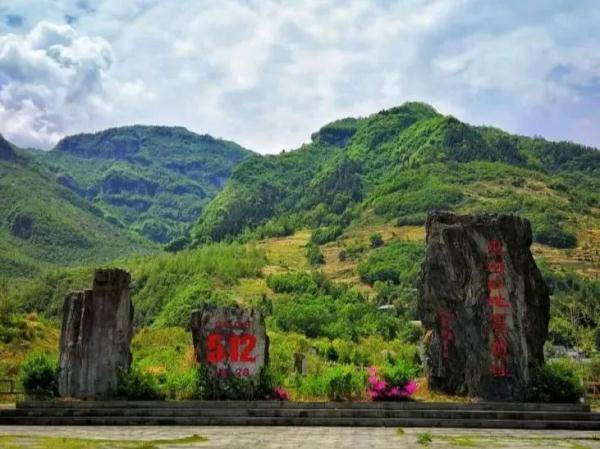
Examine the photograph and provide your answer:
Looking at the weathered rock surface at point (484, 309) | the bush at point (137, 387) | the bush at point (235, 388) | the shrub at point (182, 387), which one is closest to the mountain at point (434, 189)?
the weathered rock surface at point (484, 309)

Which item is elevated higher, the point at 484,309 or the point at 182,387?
the point at 484,309

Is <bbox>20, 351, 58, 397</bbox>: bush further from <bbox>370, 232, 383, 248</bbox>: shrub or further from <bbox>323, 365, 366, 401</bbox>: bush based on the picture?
<bbox>370, 232, 383, 248</bbox>: shrub

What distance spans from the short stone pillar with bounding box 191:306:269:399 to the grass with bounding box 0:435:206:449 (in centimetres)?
477

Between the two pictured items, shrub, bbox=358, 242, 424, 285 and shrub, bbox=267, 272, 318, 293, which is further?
shrub, bbox=358, 242, 424, 285

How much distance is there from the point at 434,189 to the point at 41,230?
8272cm

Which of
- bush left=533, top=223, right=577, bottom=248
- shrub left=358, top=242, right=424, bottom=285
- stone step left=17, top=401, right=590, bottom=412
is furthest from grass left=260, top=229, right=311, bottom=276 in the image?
stone step left=17, top=401, right=590, bottom=412

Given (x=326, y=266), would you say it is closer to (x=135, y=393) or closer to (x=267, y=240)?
(x=267, y=240)

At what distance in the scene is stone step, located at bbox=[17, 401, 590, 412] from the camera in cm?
1773

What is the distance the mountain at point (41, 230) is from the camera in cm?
14612

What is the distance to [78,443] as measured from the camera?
1349cm

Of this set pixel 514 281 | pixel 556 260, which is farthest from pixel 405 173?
pixel 514 281

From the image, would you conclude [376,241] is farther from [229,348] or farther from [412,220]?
[229,348]

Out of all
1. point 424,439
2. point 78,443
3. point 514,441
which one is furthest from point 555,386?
point 78,443

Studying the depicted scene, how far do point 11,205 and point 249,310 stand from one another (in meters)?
162
